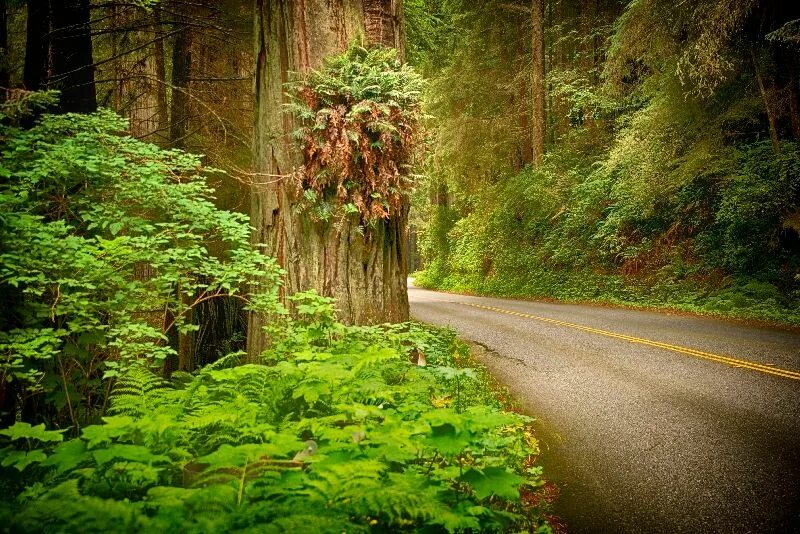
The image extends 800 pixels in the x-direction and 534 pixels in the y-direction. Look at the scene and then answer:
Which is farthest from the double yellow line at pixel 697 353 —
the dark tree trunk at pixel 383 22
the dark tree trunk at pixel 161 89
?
the dark tree trunk at pixel 161 89

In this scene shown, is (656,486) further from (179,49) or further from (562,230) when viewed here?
(562,230)

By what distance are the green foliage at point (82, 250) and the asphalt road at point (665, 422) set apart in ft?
11.9

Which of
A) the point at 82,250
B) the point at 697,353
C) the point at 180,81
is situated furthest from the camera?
the point at 697,353

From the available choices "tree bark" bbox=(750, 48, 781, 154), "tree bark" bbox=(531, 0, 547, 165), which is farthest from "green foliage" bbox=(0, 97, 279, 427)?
"tree bark" bbox=(531, 0, 547, 165)

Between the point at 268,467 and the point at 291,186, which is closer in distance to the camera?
the point at 268,467

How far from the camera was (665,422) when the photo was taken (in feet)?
17.4

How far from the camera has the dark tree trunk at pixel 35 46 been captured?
4.78 m

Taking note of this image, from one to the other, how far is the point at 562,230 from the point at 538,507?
58.6 ft

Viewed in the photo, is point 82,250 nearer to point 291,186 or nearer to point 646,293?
point 291,186

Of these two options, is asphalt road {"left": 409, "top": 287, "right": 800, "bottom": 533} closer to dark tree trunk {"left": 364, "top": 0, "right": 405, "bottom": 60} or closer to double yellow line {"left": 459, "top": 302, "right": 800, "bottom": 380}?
double yellow line {"left": 459, "top": 302, "right": 800, "bottom": 380}

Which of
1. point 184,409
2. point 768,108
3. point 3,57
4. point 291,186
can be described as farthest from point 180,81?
point 768,108

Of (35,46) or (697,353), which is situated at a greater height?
(35,46)

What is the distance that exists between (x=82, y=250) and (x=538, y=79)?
20.3 meters

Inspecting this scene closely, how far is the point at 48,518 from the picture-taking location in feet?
4.82
